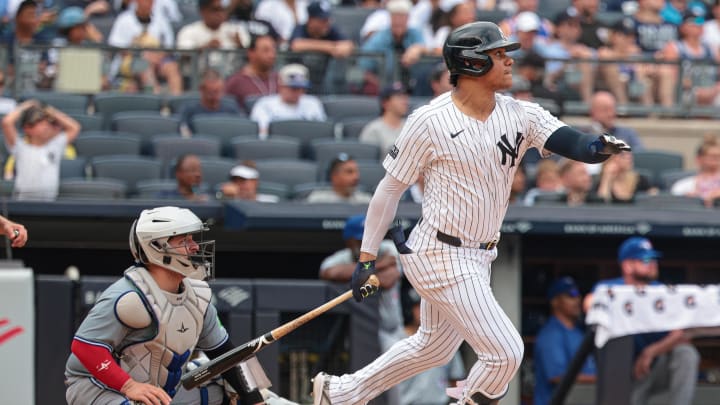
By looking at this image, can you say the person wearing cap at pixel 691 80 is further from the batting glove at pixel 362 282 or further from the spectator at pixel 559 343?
the batting glove at pixel 362 282

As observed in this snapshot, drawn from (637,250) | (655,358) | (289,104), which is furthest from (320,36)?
(655,358)

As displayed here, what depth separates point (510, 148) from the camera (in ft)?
21.1

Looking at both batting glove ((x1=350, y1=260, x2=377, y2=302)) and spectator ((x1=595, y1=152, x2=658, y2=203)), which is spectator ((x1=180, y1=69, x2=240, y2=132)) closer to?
spectator ((x1=595, y1=152, x2=658, y2=203))

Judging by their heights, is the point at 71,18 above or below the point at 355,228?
above

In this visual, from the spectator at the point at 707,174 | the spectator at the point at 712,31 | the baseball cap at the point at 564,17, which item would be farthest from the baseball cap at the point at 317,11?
the spectator at the point at 712,31

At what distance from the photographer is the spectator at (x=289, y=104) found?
40.1ft

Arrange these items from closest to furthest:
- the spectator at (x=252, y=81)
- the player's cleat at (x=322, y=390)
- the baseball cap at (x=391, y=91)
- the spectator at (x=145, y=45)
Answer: the player's cleat at (x=322, y=390) < the baseball cap at (x=391, y=91) < the spectator at (x=145, y=45) < the spectator at (x=252, y=81)

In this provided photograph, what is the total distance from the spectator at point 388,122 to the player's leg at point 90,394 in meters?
5.59

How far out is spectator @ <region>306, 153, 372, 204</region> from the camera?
10414 mm

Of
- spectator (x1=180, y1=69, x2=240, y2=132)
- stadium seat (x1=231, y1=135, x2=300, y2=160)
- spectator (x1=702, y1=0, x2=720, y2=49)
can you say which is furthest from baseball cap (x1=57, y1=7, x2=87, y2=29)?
spectator (x1=702, y1=0, x2=720, y2=49)

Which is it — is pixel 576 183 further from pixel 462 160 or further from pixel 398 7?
pixel 462 160

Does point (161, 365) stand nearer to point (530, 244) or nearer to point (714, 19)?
point (530, 244)

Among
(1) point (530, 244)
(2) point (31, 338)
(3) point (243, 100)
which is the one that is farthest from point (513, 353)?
(3) point (243, 100)

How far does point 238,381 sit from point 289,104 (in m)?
5.94
